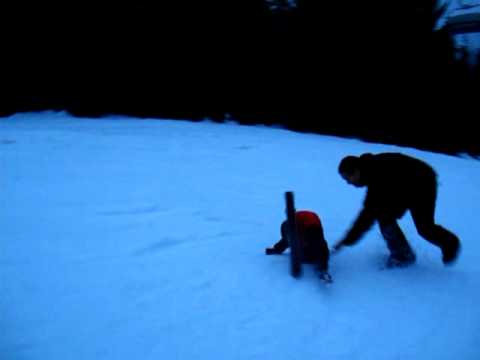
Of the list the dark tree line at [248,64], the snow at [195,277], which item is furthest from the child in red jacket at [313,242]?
the dark tree line at [248,64]

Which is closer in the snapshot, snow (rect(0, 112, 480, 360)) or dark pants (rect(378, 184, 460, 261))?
snow (rect(0, 112, 480, 360))

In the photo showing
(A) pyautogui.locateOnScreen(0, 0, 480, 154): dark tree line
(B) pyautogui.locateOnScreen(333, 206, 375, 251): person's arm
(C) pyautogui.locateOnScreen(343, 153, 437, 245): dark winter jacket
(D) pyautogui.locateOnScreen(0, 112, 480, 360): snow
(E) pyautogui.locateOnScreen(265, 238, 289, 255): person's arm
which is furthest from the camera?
(A) pyautogui.locateOnScreen(0, 0, 480, 154): dark tree line

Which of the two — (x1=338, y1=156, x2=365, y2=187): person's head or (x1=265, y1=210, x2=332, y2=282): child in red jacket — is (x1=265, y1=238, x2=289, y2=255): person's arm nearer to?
(x1=265, y1=210, x2=332, y2=282): child in red jacket

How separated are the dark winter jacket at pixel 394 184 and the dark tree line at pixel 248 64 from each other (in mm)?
9786

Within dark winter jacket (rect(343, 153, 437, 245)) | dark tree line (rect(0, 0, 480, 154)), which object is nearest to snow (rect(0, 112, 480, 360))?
dark winter jacket (rect(343, 153, 437, 245))

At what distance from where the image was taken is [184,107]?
500 inches

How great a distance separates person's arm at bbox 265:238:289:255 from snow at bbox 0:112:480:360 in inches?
4.0

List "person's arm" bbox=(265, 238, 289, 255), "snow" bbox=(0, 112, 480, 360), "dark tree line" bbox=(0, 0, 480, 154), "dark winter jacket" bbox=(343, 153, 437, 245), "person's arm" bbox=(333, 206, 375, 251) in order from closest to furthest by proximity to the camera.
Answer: "snow" bbox=(0, 112, 480, 360), "dark winter jacket" bbox=(343, 153, 437, 245), "person's arm" bbox=(333, 206, 375, 251), "person's arm" bbox=(265, 238, 289, 255), "dark tree line" bbox=(0, 0, 480, 154)

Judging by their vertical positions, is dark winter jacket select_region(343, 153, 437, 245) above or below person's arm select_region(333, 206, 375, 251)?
above

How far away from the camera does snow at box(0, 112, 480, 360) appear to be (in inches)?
111

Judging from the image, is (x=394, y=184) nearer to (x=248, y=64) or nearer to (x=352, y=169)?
(x=352, y=169)

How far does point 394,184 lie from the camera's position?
135 inches

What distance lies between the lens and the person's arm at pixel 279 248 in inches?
152

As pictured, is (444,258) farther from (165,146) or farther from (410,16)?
(410,16)
